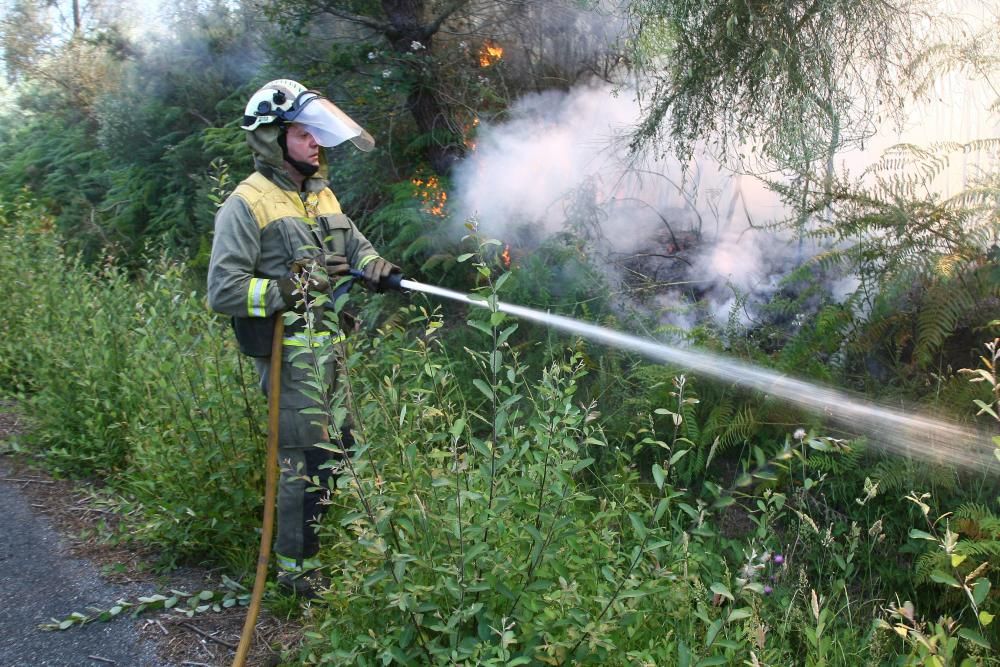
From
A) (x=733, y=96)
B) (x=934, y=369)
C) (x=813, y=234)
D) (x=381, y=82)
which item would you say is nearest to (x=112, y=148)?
(x=381, y=82)

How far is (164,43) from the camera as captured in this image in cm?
1110

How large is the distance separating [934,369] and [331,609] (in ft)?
10.3

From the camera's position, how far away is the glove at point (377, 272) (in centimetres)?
375

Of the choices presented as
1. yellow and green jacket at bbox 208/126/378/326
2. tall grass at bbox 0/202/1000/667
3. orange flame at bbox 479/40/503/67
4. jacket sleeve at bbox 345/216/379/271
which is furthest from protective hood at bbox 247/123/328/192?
orange flame at bbox 479/40/503/67

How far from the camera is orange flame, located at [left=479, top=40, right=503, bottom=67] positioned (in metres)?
7.43

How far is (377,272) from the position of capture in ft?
12.4

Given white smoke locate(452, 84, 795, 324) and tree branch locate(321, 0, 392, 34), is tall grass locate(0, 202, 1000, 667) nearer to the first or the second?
white smoke locate(452, 84, 795, 324)

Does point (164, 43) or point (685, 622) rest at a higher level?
point (164, 43)

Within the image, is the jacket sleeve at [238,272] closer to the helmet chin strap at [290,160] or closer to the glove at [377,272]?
the helmet chin strap at [290,160]

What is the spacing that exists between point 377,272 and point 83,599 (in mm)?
1946

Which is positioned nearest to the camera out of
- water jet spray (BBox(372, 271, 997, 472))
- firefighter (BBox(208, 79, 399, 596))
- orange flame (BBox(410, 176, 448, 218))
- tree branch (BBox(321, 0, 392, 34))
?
firefighter (BBox(208, 79, 399, 596))

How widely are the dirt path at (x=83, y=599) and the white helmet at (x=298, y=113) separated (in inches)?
81.6

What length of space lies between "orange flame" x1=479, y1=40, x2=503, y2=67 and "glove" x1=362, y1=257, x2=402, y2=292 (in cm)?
411

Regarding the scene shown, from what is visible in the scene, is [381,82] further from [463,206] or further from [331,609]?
[331,609]
